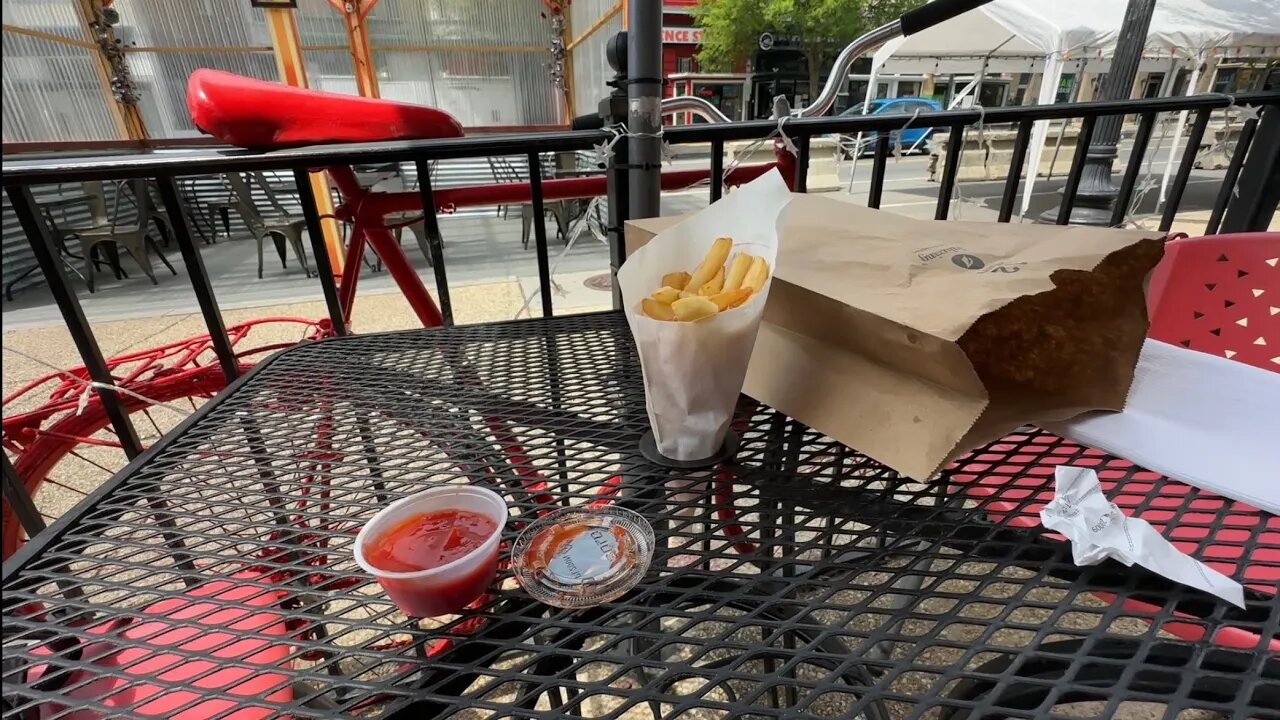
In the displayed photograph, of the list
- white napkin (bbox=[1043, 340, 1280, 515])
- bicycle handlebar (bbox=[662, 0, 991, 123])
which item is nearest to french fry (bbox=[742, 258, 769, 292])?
white napkin (bbox=[1043, 340, 1280, 515])

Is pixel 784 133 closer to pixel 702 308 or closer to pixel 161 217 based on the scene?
pixel 702 308

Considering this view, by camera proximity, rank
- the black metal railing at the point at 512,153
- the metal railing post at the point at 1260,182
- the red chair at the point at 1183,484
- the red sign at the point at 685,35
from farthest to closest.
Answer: the red sign at the point at 685,35 < the metal railing post at the point at 1260,182 < the black metal railing at the point at 512,153 < the red chair at the point at 1183,484

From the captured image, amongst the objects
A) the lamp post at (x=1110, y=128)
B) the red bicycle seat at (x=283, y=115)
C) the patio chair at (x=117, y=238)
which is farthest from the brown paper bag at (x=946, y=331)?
the patio chair at (x=117, y=238)

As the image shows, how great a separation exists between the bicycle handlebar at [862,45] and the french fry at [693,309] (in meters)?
0.63

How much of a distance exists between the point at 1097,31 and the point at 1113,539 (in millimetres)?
10270

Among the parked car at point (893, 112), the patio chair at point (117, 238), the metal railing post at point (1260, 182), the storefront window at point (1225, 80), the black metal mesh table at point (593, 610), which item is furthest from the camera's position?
the storefront window at point (1225, 80)

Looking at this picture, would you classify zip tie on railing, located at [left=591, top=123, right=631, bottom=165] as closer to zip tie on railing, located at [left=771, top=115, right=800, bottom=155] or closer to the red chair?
zip tie on railing, located at [left=771, top=115, right=800, bottom=155]

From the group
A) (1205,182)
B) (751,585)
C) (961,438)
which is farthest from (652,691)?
(1205,182)

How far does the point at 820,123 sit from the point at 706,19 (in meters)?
20.4

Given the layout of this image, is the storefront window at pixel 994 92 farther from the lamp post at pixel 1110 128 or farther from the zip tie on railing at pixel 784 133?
the zip tie on railing at pixel 784 133

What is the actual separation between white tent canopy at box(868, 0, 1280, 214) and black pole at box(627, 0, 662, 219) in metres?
7.96

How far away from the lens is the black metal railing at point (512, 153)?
1169mm

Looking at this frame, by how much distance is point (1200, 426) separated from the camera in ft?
2.27

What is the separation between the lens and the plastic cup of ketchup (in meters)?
0.51
